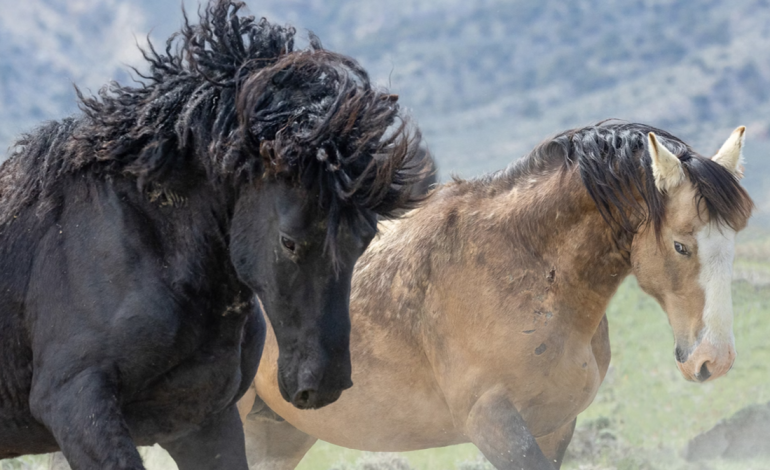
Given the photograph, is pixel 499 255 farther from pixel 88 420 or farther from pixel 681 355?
pixel 88 420

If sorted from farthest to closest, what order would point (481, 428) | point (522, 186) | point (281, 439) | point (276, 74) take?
point (281, 439)
point (522, 186)
point (481, 428)
point (276, 74)

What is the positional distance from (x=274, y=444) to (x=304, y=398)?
3552mm

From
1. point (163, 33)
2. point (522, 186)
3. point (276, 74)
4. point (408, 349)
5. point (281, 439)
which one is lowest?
point (281, 439)

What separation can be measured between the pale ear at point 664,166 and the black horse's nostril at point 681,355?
769mm

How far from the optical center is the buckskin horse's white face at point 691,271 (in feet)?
13.8

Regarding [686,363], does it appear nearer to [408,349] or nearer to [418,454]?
Answer: [408,349]

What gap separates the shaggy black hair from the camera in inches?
168

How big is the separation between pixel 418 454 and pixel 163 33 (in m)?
72.7

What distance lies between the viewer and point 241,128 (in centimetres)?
298

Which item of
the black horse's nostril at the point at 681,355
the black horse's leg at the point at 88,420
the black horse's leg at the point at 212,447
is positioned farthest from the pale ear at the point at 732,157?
the black horse's leg at the point at 88,420

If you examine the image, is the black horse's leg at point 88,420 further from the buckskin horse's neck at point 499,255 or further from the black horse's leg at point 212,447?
the buckskin horse's neck at point 499,255

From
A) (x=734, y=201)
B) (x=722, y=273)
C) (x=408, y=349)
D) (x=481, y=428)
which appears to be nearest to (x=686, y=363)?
(x=722, y=273)

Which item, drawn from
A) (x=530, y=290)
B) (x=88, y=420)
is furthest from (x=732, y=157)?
(x=88, y=420)

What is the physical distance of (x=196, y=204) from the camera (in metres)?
3.19
